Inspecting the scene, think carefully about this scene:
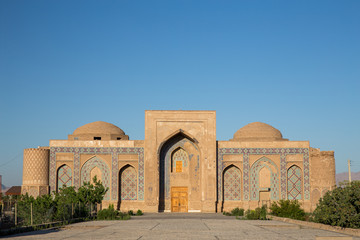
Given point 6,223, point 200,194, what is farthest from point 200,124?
point 6,223

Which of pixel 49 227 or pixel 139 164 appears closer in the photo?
pixel 49 227

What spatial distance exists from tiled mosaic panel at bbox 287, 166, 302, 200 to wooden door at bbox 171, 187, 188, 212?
21.4 feet

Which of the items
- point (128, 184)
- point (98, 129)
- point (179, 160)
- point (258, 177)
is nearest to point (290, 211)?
point (258, 177)

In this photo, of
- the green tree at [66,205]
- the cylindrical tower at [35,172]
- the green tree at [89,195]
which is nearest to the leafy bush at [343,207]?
the green tree at [66,205]

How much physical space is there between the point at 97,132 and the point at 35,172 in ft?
20.9

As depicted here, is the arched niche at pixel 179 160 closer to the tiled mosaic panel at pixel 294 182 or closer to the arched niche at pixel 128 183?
the arched niche at pixel 128 183

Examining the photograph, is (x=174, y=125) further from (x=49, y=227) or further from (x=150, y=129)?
(x=49, y=227)

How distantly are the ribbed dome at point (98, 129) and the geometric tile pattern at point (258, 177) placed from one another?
35.2 feet

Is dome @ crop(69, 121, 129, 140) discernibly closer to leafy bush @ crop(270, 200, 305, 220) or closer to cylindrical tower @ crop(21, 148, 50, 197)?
cylindrical tower @ crop(21, 148, 50, 197)

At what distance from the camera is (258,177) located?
95.1ft

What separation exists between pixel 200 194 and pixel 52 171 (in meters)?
9.32

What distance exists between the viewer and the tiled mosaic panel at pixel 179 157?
2931 cm

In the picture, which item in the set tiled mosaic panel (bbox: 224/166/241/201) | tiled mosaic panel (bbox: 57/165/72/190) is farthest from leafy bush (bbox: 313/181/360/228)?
tiled mosaic panel (bbox: 57/165/72/190)

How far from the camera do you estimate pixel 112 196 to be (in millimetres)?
28500
